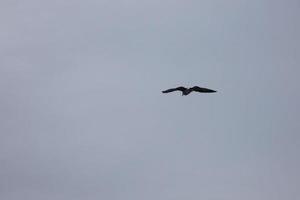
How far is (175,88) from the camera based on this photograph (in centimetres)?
8575

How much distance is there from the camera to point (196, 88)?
289 feet

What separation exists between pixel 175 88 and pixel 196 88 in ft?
14.5
